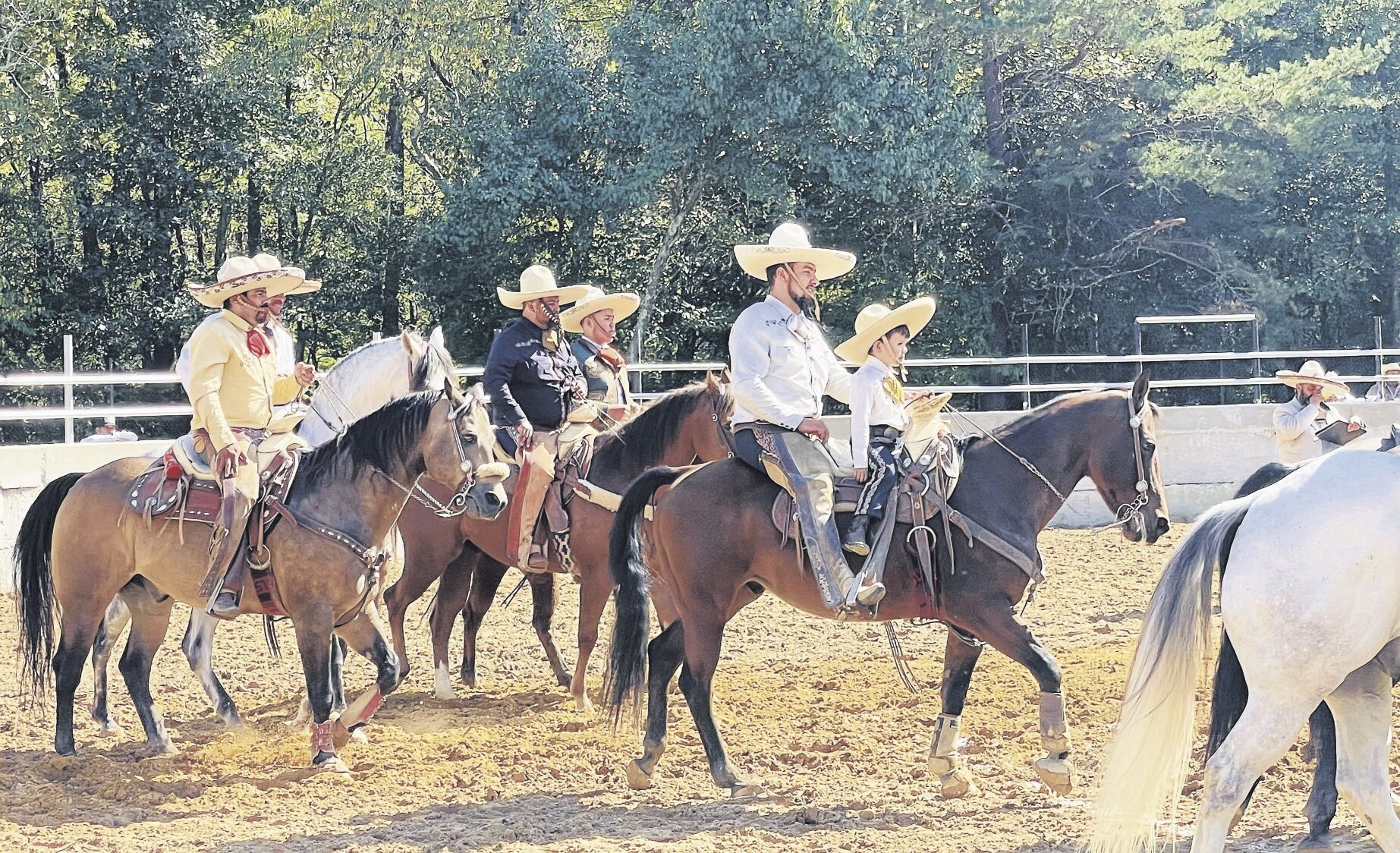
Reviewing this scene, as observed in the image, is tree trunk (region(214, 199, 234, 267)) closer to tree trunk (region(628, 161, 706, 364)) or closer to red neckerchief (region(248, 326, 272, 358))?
tree trunk (region(628, 161, 706, 364))

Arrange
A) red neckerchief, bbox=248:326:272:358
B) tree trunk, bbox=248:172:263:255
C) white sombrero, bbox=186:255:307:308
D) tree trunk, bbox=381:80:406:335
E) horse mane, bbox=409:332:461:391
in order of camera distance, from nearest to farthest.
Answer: white sombrero, bbox=186:255:307:308 → red neckerchief, bbox=248:326:272:358 → horse mane, bbox=409:332:461:391 → tree trunk, bbox=248:172:263:255 → tree trunk, bbox=381:80:406:335

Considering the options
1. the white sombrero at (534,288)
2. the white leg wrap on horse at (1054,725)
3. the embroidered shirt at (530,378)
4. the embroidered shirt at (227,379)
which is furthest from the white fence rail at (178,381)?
the white leg wrap on horse at (1054,725)

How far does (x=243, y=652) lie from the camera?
1046 cm

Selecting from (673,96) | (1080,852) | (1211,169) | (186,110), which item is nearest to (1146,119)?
(1211,169)

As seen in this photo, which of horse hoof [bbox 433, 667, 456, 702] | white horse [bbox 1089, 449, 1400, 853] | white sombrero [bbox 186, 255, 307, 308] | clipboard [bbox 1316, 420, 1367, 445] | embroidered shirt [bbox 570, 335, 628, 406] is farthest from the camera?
clipboard [bbox 1316, 420, 1367, 445]

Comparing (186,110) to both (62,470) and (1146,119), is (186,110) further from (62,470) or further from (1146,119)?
(1146,119)

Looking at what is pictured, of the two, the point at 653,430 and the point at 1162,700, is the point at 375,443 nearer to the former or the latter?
the point at 653,430

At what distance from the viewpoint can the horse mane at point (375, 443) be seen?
7336 mm

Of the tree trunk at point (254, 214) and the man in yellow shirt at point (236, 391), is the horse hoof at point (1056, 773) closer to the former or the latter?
the man in yellow shirt at point (236, 391)

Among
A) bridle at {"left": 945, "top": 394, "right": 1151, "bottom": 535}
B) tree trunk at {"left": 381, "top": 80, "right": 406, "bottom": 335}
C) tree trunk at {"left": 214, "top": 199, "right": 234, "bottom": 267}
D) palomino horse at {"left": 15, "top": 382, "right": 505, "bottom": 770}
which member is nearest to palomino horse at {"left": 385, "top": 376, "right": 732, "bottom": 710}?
palomino horse at {"left": 15, "top": 382, "right": 505, "bottom": 770}

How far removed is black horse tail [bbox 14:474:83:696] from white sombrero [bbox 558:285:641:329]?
338cm

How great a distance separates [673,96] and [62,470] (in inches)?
405

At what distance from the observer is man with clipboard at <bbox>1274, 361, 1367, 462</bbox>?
413 inches

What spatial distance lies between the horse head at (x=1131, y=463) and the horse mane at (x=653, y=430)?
2514 mm
